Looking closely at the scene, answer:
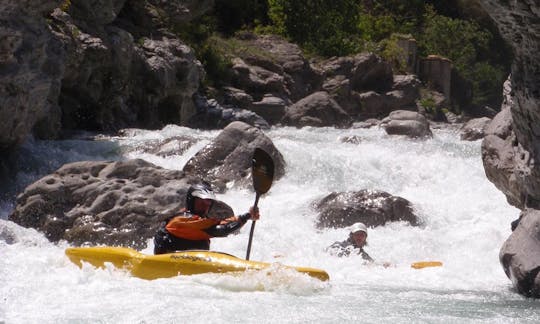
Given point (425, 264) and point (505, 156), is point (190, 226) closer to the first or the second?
point (425, 264)

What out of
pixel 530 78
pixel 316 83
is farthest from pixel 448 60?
pixel 530 78

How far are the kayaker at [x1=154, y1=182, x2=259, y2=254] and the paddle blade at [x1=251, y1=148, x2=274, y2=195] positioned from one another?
0.85 m

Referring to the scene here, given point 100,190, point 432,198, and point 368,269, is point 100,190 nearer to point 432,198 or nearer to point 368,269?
point 368,269

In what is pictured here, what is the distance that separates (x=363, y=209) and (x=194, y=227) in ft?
10.1

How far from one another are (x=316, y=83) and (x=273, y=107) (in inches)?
105

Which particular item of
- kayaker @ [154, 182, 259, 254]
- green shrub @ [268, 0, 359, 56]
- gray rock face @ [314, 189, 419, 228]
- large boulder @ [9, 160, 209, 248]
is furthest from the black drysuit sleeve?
green shrub @ [268, 0, 359, 56]

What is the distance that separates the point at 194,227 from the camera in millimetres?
6426

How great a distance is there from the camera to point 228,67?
20.5 m

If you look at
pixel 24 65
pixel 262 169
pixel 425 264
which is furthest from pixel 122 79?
pixel 425 264

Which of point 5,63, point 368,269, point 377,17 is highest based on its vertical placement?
point 377,17

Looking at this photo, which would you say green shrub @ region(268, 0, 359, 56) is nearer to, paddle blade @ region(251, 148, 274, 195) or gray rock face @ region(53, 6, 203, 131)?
gray rock face @ region(53, 6, 203, 131)

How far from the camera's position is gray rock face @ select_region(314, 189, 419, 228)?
902 centimetres

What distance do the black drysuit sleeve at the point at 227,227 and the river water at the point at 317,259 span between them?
482mm

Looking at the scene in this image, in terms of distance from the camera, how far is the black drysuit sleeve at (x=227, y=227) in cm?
635
